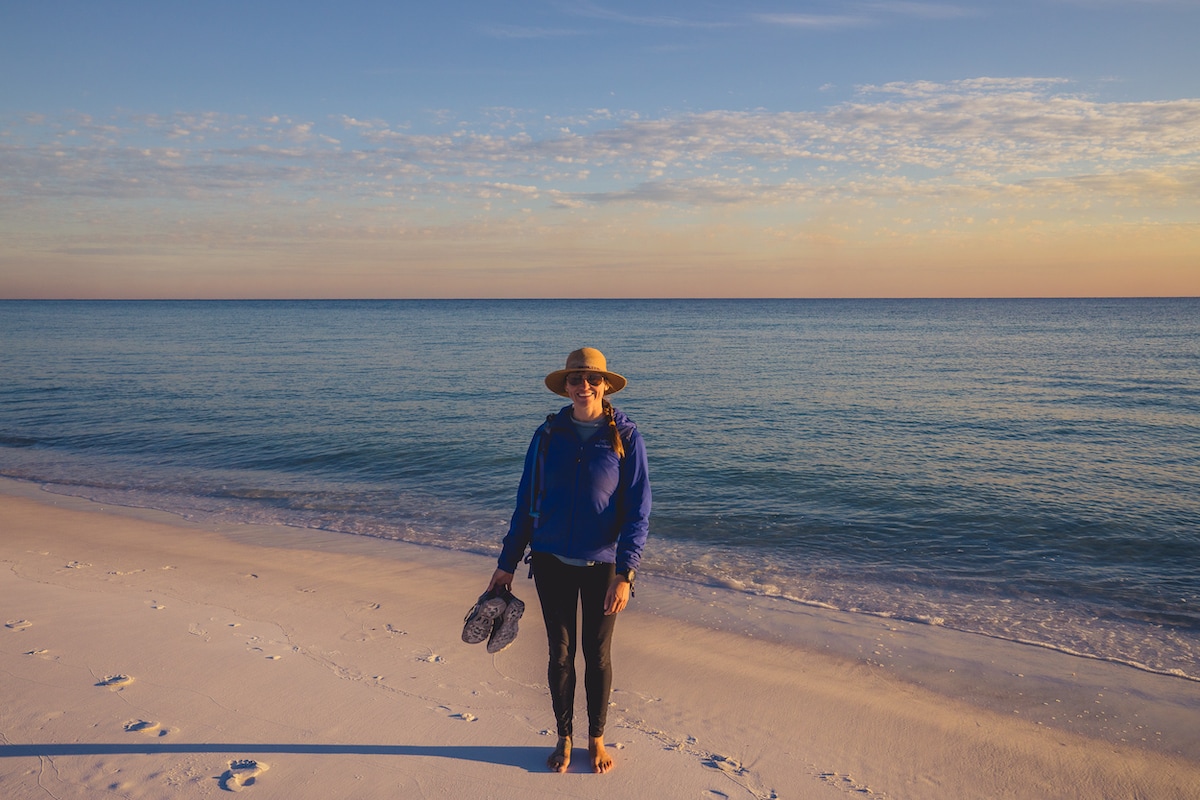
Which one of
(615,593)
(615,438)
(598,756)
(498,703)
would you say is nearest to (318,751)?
(498,703)

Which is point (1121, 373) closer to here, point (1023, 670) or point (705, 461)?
point (705, 461)

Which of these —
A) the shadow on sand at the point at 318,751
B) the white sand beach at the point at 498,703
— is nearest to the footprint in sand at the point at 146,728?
the white sand beach at the point at 498,703

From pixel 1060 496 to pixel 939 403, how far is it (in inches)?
440

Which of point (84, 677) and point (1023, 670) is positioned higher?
point (84, 677)

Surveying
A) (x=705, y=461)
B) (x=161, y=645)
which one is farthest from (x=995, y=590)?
(x=161, y=645)

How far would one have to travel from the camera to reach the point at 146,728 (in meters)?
4.41

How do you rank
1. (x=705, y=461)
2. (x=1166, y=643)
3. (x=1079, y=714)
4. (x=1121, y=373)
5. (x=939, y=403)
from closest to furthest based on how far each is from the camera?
(x=1079, y=714) → (x=1166, y=643) → (x=705, y=461) → (x=939, y=403) → (x=1121, y=373)

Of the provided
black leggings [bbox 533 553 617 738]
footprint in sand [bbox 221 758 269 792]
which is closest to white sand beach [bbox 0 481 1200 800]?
footprint in sand [bbox 221 758 269 792]

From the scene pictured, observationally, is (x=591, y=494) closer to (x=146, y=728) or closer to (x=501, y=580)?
(x=501, y=580)

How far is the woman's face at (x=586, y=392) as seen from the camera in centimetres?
382

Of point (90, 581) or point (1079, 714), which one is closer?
point (1079, 714)

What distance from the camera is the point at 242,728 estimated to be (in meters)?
4.50

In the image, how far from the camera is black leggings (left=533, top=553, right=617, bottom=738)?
3943 millimetres

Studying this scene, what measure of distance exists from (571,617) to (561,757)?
82cm
